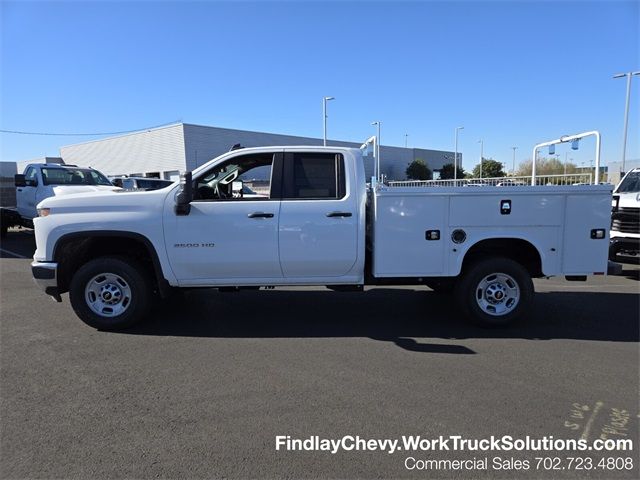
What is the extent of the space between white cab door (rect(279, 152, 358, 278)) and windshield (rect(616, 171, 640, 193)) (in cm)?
737

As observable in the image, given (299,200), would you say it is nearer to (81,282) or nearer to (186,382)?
(186,382)

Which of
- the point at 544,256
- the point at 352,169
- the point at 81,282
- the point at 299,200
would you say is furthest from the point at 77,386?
the point at 544,256

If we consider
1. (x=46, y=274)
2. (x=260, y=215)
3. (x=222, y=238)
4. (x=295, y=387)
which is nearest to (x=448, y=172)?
(x=260, y=215)

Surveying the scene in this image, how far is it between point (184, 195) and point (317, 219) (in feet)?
4.95

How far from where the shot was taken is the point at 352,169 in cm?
546

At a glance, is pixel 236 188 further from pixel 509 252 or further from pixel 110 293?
pixel 509 252

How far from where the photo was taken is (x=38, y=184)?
1252cm

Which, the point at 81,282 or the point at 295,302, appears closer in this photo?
the point at 81,282

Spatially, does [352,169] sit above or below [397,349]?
above

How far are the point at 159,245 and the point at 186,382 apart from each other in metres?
1.81

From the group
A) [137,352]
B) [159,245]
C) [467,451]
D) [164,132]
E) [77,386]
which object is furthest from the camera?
[164,132]

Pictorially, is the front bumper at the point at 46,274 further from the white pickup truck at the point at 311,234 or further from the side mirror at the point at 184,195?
the side mirror at the point at 184,195

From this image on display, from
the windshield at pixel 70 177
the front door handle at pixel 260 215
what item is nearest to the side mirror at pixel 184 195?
the front door handle at pixel 260 215

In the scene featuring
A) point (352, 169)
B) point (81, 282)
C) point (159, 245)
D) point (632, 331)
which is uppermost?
point (352, 169)
